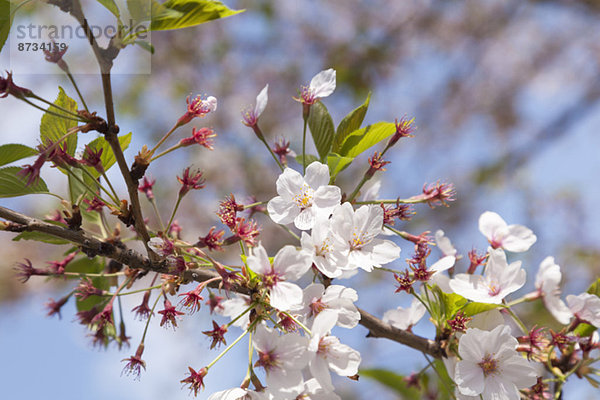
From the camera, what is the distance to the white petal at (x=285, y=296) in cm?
67

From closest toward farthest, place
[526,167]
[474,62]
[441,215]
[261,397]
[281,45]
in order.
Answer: [261,397] < [526,167] < [441,215] < [281,45] < [474,62]

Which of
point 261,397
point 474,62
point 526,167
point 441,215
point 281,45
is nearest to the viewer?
point 261,397

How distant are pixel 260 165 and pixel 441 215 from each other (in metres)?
2.20

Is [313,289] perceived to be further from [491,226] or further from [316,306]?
[491,226]

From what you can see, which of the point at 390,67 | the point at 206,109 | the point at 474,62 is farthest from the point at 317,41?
the point at 206,109

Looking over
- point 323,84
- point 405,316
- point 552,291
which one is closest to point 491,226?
point 552,291

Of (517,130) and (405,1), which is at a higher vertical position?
(405,1)

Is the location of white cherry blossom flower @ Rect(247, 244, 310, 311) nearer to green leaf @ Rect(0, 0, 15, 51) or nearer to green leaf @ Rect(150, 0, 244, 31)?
green leaf @ Rect(150, 0, 244, 31)

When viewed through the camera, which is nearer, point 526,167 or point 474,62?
point 526,167

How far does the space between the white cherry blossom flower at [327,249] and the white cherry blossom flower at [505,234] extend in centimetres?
44

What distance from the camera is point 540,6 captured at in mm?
5727

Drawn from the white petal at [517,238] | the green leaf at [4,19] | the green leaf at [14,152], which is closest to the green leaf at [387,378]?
the white petal at [517,238]

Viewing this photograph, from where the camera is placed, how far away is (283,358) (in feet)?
2.30

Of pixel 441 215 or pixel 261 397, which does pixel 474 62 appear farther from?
pixel 261 397
